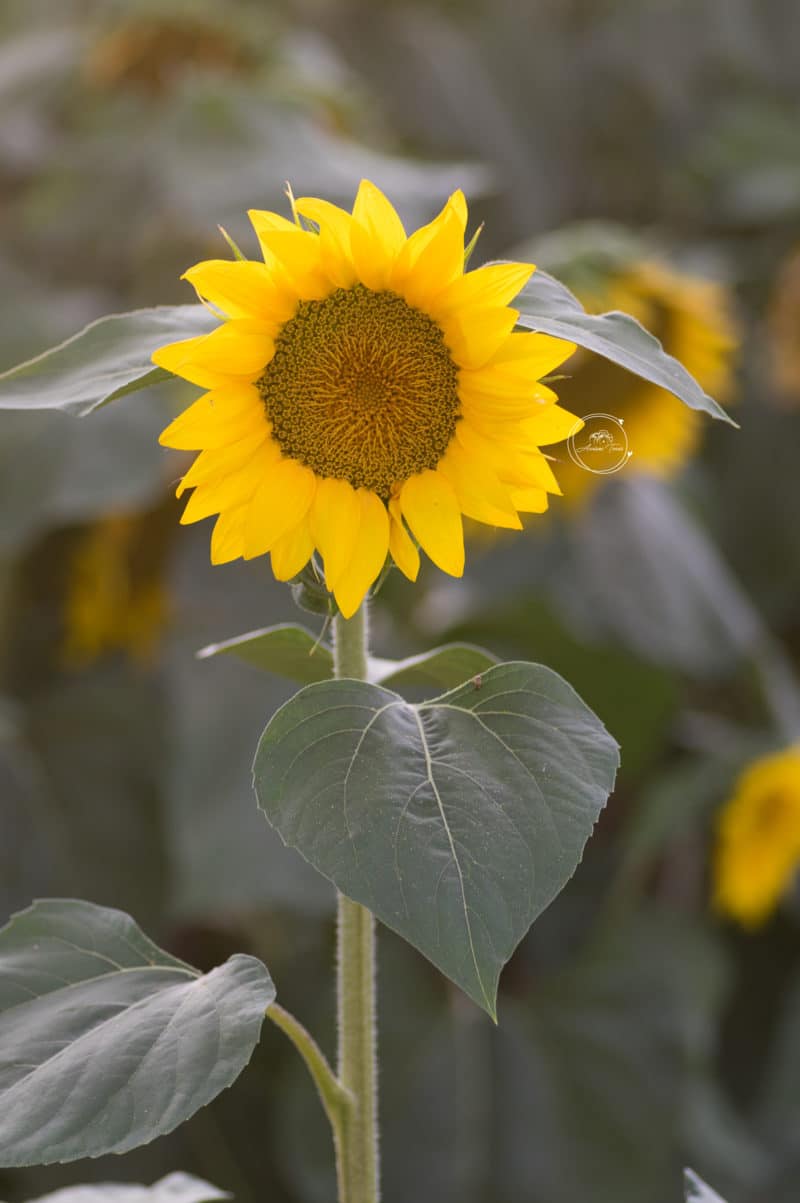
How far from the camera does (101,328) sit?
29cm

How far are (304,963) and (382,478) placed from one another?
0.54 meters

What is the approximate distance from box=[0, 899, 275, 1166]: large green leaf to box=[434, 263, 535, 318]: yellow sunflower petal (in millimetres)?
127

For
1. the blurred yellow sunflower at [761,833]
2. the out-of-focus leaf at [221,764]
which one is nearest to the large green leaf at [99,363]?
the out-of-focus leaf at [221,764]

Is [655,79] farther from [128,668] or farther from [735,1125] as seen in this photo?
[735,1125]

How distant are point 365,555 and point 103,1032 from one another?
0.10 meters

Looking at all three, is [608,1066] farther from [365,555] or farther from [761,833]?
[365,555]

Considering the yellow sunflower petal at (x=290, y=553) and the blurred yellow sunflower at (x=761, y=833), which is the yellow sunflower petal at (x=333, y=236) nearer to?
the yellow sunflower petal at (x=290, y=553)

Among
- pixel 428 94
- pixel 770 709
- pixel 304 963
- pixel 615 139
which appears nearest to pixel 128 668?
pixel 304 963

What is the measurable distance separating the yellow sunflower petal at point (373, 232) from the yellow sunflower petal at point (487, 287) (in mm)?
13

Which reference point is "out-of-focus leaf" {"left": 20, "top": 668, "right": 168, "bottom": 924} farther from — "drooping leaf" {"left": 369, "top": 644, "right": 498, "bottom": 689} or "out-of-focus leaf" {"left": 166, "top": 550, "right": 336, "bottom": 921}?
"drooping leaf" {"left": 369, "top": 644, "right": 498, "bottom": 689}

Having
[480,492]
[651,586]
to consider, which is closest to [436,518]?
[480,492]

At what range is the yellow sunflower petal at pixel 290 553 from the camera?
0.91 ft

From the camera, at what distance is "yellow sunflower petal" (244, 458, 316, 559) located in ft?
→ 0.90

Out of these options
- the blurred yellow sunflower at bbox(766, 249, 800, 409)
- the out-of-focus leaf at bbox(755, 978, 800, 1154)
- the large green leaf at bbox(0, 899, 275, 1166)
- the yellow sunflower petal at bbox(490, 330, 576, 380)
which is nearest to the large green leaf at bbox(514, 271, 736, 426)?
the yellow sunflower petal at bbox(490, 330, 576, 380)
